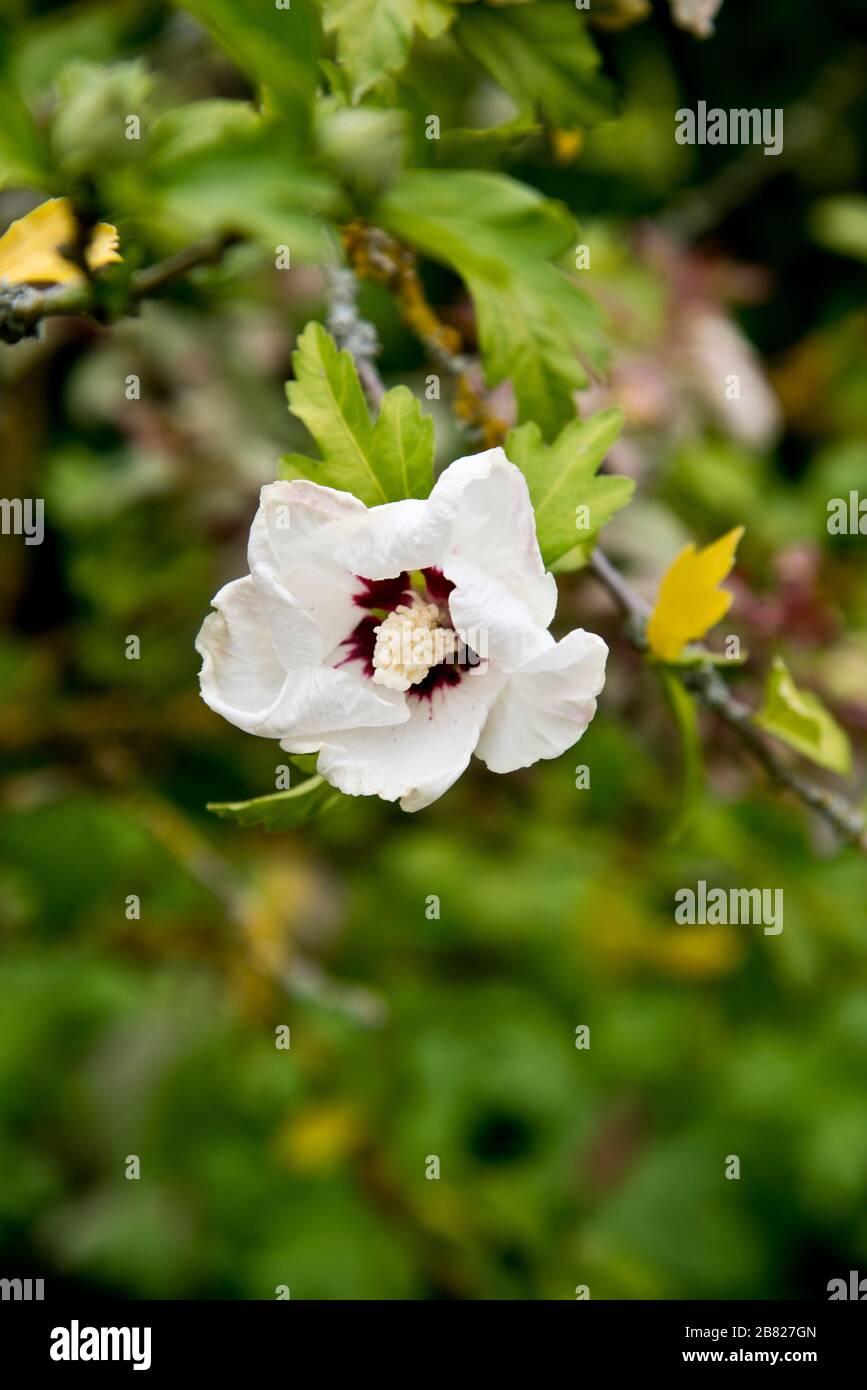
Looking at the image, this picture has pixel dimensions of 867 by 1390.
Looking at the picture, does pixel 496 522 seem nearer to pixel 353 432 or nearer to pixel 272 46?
pixel 353 432

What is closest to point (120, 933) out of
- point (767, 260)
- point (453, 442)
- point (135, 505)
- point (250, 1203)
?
point (250, 1203)

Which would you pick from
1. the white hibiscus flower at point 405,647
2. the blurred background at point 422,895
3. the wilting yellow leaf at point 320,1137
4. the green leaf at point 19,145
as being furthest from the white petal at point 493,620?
the wilting yellow leaf at point 320,1137

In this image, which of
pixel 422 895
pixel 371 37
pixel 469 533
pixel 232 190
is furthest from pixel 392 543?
pixel 422 895

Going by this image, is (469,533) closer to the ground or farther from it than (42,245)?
closer to the ground

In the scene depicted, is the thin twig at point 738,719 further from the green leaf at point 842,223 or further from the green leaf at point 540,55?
the green leaf at point 842,223

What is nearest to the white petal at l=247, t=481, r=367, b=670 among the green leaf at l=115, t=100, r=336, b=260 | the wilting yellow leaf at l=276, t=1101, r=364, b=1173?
the green leaf at l=115, t=100, r=336, b=260

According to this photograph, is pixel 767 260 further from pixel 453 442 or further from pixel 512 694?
pixel 512 694
